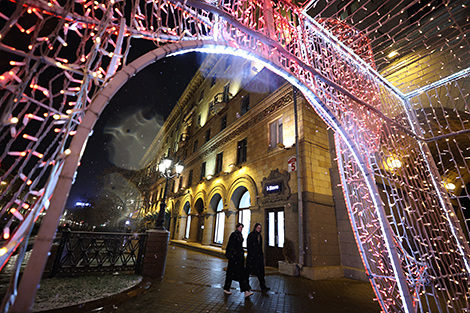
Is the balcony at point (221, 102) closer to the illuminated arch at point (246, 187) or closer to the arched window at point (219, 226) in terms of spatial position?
the illuminated arch at point (246, 187)

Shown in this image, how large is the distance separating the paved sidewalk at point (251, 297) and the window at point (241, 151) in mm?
6981

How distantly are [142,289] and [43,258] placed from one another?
4.78m

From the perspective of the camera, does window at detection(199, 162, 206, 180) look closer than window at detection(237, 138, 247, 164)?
No

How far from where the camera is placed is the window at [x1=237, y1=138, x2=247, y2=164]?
1286cm

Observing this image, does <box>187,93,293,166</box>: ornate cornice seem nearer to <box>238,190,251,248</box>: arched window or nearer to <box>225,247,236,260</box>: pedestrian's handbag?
<box>238,190,251,248</box>: arched window

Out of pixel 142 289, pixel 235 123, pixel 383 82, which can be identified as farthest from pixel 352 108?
pixel 235 123

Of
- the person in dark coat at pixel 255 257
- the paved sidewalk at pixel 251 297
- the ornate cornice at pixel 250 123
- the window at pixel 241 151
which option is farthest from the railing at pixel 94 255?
the ornate cornice at pixel 250 123

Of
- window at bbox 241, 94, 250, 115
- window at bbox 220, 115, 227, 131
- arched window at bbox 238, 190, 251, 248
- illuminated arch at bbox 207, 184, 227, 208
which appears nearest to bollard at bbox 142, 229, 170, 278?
arched window at bbox 238, 190, 251, 248

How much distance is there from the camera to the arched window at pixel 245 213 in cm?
1141

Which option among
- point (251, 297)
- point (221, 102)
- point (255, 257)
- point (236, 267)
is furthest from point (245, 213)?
point (221, 102)

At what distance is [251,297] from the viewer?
514cm

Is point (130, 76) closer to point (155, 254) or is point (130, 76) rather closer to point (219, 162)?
point (155, 254)

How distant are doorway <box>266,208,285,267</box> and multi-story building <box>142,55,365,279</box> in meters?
0.04

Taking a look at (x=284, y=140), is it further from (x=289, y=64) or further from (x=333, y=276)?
(x=289, y=64)
